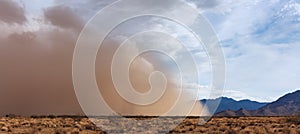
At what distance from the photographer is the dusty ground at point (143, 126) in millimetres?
36000

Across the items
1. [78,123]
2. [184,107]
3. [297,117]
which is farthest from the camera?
[184,107]

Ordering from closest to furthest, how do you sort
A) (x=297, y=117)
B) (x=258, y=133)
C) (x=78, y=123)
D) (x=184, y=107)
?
(x=258, y=133) < (x=78, y=123) < (x=297, y=117) < (x=184, y=107)

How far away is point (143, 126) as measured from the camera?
39.4 m

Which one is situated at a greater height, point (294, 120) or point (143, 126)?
point (294, 120)

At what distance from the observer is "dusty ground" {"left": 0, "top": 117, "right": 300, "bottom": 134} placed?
36.0 m

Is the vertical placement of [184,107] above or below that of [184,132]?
above

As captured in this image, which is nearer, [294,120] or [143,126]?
[143,126]

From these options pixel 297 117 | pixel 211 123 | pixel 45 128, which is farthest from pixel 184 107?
pixel 45 128

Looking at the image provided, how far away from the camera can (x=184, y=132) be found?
37281mm

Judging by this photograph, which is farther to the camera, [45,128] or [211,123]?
[211,123]

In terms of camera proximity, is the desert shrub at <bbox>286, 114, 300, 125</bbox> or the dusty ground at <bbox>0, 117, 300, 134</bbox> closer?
the dusty ground at <bbox>0, 117, 300, 134</bbox>

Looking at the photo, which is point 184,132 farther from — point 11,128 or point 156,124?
point 11,128

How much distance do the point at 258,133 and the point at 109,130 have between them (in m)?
14.1

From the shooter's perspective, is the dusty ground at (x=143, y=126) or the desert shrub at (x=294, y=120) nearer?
the dusty ground at (x=143, y=126)
